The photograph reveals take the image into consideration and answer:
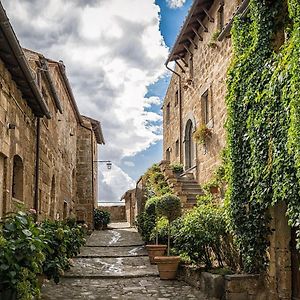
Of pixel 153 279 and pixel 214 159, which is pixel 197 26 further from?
pixel 153 279

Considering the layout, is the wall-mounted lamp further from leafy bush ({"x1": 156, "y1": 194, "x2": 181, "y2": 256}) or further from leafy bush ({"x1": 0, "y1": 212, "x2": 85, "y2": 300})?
leafy bush ({"x1": 156, "y1": 194, "x2": 181, "y2": 256})

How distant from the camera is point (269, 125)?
22.3ft

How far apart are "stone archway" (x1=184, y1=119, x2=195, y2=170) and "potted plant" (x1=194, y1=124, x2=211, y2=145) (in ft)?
7.83

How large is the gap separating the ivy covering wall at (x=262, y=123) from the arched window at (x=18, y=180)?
4412 millimetres

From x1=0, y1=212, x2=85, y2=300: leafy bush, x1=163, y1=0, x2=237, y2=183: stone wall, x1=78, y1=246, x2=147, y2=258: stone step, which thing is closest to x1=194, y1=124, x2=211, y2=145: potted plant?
x1=163, y1=0, x2=237, y2=183: stone wall

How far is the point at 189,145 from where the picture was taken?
16.8 metres

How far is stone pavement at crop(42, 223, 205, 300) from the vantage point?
8148mm

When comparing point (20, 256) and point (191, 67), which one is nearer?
point (20, 256)

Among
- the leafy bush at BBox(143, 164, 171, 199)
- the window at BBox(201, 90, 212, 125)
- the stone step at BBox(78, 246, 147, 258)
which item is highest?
the window at BBox(201, 90, 212, 125)

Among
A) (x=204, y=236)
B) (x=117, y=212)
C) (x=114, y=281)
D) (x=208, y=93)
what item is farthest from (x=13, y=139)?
(x=117, y=212)

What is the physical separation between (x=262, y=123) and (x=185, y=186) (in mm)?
7436

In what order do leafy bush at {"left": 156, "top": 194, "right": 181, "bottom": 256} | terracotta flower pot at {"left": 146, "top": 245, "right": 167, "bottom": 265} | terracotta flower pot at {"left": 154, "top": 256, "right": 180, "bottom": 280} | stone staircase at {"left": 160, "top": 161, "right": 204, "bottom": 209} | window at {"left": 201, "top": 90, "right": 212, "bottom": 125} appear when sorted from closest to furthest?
terracotta flower pot at {"left": 154, "top": 256, "right": 180, "bottom": 280}, leafy bush at {"left": 156, "top": 194, "right": 181, "bottom": 256}, terracotta flower pot at {"left": 146, "top": 245, "right": 167, "bottom": 265}, stone staircase at {"left": 160, "top": 161, "right": 204, "bottom": 209}, window at {"left": 201, "top": 90, "right": 212, "bottom": 125}

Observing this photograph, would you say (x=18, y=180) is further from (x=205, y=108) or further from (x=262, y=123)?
(x=205, y=108)

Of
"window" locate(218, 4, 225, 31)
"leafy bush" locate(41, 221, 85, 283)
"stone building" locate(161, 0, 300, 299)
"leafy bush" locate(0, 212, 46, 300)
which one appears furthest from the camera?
"window" locate(218, 4, 225, 31)
